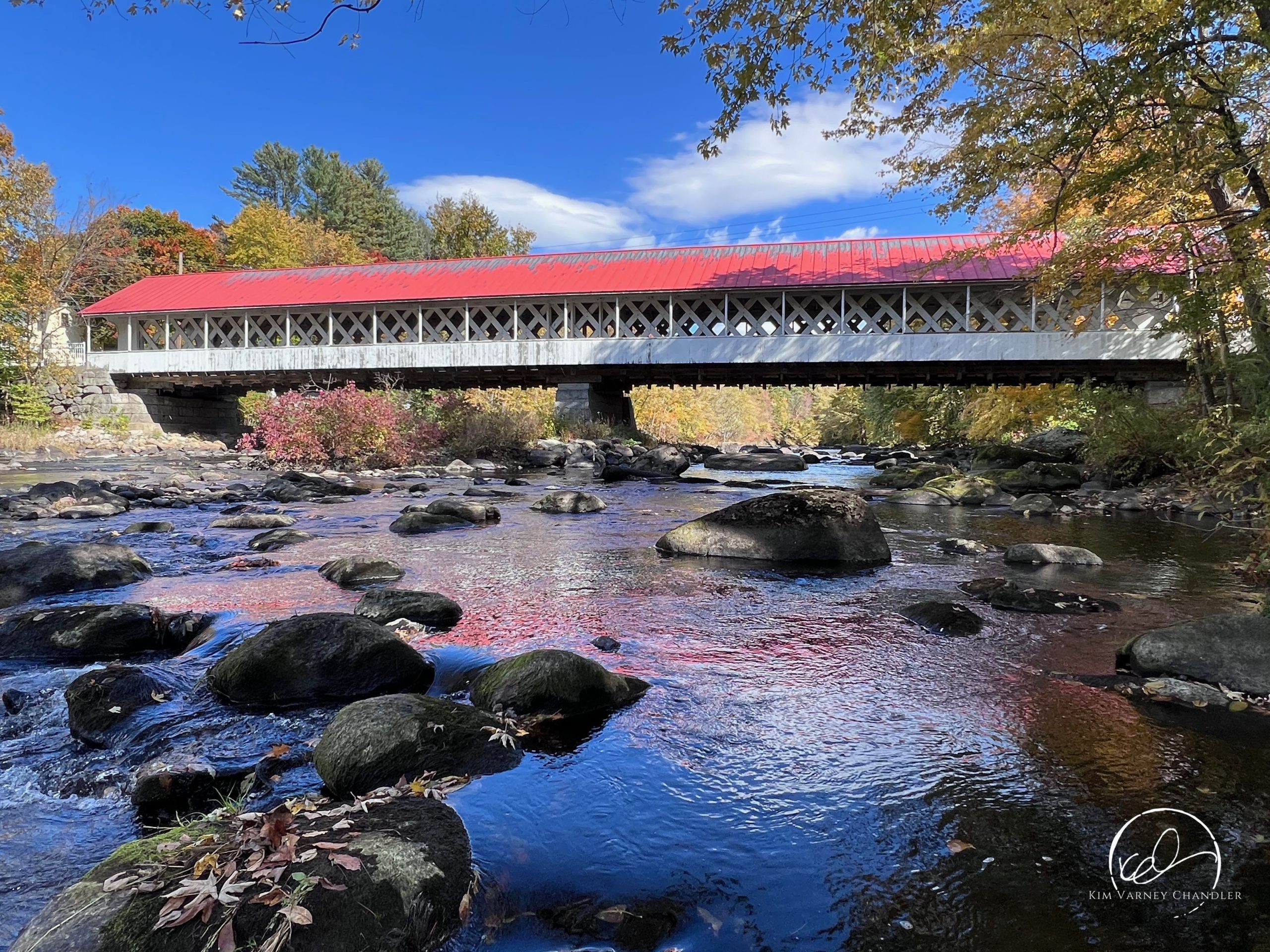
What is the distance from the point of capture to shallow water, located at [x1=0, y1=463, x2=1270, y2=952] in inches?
73.2

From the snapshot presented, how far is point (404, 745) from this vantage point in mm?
2559

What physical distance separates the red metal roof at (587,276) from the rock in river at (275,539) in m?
15.0

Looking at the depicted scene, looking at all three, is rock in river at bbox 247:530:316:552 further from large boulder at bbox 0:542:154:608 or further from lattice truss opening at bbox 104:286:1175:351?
lattice truss opening at bbox 104:286:1175:351

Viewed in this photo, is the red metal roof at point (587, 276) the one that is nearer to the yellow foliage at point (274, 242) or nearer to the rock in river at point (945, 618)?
the yellow foliage at point (274, 242)

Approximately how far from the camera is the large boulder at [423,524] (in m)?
8.16

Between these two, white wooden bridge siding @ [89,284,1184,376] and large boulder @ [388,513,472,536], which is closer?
large boulder @ [388,513,472,536]

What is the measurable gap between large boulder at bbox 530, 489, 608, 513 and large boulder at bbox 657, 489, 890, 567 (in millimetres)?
3368

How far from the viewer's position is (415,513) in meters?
8.44

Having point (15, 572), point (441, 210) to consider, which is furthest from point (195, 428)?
point (15, 572)

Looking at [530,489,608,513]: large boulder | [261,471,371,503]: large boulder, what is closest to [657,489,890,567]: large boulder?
[530,489,608,513]: large boulder

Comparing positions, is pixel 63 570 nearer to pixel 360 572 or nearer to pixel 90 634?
pixel 90 634

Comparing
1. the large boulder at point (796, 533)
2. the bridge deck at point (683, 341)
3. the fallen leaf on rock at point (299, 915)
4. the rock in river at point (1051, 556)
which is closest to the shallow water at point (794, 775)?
the fallen leaf on rock at point (299, 915)

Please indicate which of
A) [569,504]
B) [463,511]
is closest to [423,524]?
[463,511]

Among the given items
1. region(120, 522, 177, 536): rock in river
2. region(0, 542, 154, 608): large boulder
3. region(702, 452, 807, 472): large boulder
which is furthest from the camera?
region(702, 452, 807, 472): large boulder
